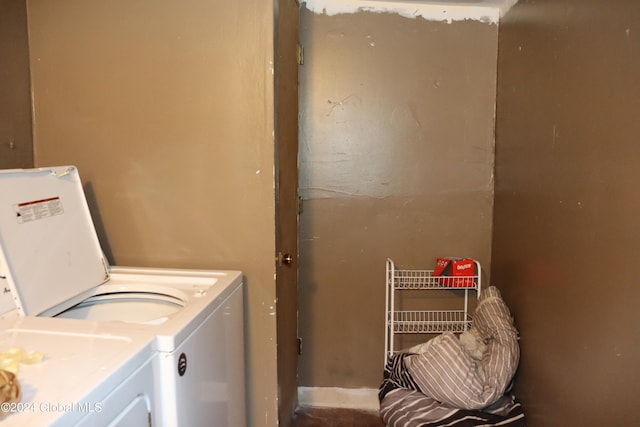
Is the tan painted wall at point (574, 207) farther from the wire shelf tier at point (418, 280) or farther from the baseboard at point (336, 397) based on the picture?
the baseboard at point (336, 397)

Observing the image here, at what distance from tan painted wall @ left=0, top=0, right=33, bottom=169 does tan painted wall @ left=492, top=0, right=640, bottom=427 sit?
6.34ft

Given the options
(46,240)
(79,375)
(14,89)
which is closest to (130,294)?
(46,240)

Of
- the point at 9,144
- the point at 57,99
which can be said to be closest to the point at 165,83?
the point at 57,99

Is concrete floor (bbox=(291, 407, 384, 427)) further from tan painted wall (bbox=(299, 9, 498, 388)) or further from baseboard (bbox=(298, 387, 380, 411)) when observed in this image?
tan painted wall (bbox=(299, 9, 498, 388))

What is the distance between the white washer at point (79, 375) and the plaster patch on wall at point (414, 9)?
1837 millimetres

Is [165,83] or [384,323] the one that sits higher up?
[165,83]

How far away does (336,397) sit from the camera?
2395mm

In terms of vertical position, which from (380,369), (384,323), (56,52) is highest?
(56,52)

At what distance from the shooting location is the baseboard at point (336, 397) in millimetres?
2385

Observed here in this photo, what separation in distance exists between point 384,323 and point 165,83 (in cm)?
159

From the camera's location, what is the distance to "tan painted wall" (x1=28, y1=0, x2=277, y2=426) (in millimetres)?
1574

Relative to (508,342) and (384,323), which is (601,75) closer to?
(508,342)

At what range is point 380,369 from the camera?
2377mm

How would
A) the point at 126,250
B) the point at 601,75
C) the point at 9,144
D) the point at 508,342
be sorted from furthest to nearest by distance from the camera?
1. the point at 508,342
2. the point at 126,250
3. the point at 9,144
4. the point at 601,75
